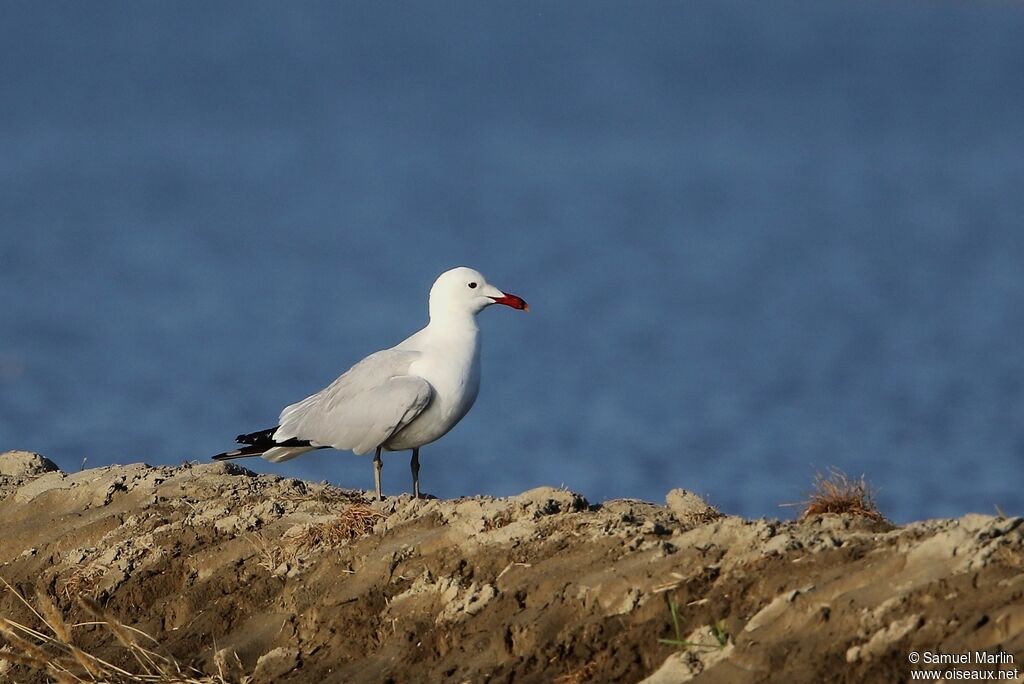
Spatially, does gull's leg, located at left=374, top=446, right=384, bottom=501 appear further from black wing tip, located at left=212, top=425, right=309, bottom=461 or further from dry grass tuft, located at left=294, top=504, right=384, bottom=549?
dry grass tuft, located at left=294, top=504, right=384, bottom=549

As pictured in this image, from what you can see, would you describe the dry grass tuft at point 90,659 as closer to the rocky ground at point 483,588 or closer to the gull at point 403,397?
the rocky ground at point 483,588

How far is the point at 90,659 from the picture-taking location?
734 cm

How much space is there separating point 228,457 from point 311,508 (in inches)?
63.4

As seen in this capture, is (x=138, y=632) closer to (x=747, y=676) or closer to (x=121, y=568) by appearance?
(x=121, y=568)

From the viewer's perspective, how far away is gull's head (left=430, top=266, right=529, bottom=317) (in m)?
10.5

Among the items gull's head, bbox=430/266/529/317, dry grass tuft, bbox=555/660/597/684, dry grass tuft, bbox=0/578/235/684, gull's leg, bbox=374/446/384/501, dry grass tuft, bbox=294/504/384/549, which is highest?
gull's head, bbox=430/266/529/317

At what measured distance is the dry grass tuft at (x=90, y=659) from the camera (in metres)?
7.02

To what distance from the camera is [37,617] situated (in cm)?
Result: 887

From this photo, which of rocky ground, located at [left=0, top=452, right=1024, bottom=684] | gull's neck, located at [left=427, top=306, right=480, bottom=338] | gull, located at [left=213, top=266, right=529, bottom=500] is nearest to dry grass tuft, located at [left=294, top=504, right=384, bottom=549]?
rocky ground, located at [left=0, top=452, right=1024, bottom=684]

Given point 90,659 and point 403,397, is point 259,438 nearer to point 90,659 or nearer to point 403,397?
point 403,397

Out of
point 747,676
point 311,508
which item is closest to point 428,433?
point 311,508

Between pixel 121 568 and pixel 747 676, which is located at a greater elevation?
pixel 121 568

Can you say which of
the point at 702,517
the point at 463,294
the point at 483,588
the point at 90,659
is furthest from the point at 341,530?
the point at 463,294

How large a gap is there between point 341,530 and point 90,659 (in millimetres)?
1585
